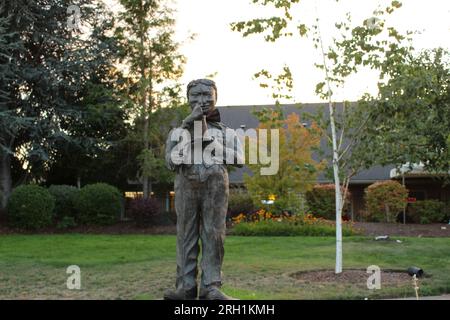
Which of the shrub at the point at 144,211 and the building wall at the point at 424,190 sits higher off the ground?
the building wall at the point at 424,190

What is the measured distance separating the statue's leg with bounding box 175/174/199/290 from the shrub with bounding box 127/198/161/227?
15845 millimetres

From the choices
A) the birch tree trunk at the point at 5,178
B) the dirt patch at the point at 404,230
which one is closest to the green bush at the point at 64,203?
the birch tree trunk at the point at 5,178

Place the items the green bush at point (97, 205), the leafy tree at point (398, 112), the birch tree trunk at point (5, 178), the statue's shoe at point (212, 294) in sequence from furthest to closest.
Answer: the birch tree trunk at point (5, 178) < the green bush at point (97, 205) < the leafy tree at point (398, 112) < the statue's shoe at point (212, 294)

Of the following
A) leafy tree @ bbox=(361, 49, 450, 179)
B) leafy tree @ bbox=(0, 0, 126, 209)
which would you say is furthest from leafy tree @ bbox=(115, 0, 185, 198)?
leafy tree @ bbox=(361, 49, 450, 179)

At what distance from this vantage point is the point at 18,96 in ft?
80.4

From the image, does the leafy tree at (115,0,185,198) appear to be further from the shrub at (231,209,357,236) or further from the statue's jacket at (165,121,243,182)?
the statue's jacket at (165,121,243,182)

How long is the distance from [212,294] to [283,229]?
13.9 metres

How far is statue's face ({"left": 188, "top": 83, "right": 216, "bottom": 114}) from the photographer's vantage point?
655 centimetres

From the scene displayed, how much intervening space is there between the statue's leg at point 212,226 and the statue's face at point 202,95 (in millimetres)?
805

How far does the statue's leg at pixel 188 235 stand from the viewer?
648 centimetres

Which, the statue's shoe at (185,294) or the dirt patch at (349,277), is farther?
the dirt patch at (349,277)

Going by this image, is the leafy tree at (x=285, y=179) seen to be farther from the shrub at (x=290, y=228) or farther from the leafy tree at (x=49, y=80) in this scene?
the leafy tree at (x=49, y=80)
